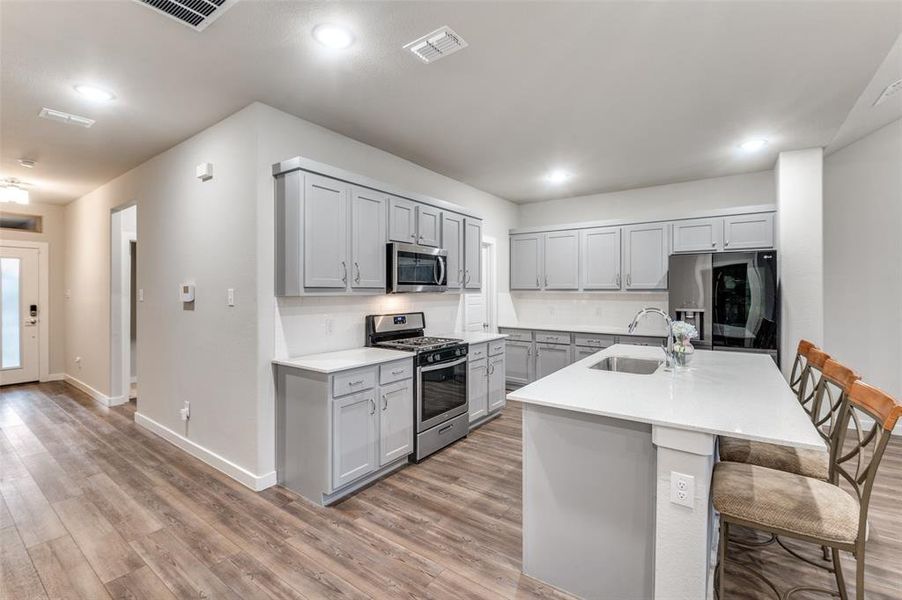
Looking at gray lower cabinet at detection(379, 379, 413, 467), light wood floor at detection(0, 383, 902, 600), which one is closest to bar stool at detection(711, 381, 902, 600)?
light wood floor at detection(0, 383, 902, 600)

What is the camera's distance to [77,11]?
6.69 ft

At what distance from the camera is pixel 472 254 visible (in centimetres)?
486

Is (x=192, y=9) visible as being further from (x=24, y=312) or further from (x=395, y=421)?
(x=24, y=312)

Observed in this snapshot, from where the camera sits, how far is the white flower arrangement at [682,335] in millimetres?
2625

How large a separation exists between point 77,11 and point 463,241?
3.38 meters

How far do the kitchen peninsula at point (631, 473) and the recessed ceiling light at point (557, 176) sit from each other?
322 centimetres

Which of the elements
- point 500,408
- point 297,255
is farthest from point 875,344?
point 297,255

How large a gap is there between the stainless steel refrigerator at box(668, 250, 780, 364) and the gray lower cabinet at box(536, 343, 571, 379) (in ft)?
4.52

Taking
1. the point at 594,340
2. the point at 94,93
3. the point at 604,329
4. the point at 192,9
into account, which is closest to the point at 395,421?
the point at 192,9

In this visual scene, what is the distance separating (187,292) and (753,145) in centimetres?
538

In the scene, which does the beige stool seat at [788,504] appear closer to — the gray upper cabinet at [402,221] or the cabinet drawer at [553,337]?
the gray upper cabinet at [402,221]

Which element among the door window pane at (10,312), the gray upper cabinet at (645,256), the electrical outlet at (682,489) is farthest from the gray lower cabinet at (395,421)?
the door window pane at (10,312)

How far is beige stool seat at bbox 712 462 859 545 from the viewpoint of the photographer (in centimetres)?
158

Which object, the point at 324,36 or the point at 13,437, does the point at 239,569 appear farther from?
the point at 13,437
